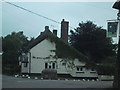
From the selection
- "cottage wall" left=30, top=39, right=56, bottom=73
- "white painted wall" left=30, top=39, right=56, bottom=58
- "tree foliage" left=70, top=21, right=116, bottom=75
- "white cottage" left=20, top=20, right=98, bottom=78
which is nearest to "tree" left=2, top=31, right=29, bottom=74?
"white cottage" left=20, top=20, right=98, bottom=78

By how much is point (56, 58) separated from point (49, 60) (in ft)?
4.22

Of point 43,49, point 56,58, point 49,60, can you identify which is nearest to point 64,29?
point 43,49

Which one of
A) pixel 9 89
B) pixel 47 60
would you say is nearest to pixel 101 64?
pixel 47 60

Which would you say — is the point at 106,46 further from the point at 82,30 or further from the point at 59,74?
the point at 59,74

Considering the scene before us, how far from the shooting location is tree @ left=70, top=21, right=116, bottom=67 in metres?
54.3

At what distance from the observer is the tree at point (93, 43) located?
54.3 m

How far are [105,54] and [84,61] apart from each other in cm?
478

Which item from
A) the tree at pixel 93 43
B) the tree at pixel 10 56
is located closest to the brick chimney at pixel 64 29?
the tree at pixel 93 43

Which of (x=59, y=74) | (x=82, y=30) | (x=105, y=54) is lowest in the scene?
(x=59, y=74)

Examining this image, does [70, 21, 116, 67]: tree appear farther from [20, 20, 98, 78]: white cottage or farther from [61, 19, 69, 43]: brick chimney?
[61, 19, 69, 43]: brick chimney

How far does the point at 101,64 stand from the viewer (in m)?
50.1

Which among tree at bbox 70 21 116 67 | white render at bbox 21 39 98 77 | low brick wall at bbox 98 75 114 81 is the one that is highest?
tree at bbox 70 21 116 67

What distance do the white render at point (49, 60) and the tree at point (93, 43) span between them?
2705 mm

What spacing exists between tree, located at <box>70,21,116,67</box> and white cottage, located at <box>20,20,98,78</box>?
2.52 meters
